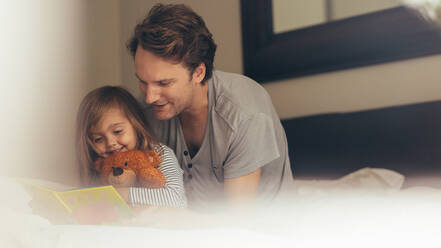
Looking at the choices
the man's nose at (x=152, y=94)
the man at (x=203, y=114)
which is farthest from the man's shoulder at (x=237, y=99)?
the man's nose at (x=152, y=94)

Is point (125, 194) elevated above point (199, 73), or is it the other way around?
point (199, 73)

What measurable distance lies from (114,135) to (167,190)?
14 centimetres

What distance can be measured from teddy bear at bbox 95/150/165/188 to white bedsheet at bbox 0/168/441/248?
0.11 metres

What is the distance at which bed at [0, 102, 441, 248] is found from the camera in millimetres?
429

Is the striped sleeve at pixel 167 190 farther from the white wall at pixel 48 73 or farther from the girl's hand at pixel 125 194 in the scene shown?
the white wall at pixel 48 73

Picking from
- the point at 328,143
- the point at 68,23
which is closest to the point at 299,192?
the point at 328,143

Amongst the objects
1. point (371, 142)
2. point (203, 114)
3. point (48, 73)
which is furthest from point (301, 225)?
point (48, 73)

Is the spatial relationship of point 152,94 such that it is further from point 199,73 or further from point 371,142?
point 371,142

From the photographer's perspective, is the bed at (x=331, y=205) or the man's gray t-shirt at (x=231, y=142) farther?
the man's gray t-shirt at (x=231, y=142)

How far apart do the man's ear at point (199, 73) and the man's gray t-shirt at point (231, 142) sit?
51mm

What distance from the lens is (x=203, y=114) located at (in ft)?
2.74

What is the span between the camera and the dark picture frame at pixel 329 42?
3.17 feet

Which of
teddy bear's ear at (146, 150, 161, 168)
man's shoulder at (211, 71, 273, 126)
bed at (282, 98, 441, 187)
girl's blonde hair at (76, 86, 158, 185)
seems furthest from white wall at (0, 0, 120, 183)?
bed at (282, 98, 441, 187)

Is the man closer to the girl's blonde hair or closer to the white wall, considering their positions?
the girl's blonde hair
